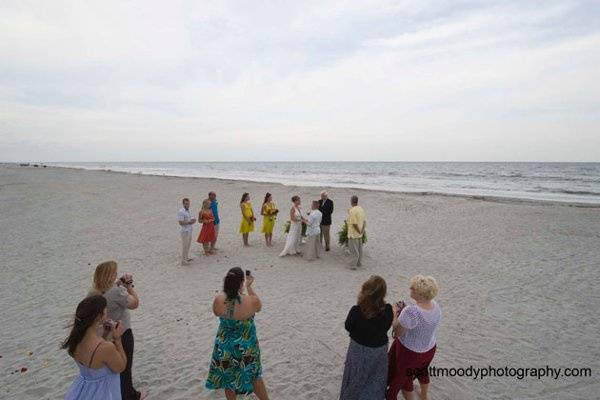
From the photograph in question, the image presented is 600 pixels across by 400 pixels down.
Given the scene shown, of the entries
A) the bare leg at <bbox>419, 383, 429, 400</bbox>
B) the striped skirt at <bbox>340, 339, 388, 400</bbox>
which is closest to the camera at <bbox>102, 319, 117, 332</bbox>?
the striped skirt at <bbox>340, 339, 388, 400</bbox>

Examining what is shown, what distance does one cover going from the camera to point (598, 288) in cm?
827

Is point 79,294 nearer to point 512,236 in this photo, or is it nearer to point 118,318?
point 118,318

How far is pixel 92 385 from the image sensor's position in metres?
2.81

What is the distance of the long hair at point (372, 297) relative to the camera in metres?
3.27

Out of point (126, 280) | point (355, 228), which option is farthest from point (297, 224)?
point (126, 280)

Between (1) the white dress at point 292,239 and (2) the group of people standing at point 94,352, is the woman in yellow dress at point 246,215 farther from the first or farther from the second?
(2) the group of people standing at point 94,352

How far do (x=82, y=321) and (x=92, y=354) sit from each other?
27 cm

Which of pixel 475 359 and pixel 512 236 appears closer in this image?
pixel 475 359

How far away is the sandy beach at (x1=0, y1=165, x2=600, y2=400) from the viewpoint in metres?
4.72

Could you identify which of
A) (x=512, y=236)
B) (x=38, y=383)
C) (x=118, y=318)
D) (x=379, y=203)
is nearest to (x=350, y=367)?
(x=118, y=318)

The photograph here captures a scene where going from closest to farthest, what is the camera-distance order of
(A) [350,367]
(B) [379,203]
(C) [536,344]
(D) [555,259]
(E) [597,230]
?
(A) [350,367] < (C) [536,344] < (D) [555,259] < (E) [597,230] < (B) [379,203]

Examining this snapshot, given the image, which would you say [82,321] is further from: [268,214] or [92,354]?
[268,214]

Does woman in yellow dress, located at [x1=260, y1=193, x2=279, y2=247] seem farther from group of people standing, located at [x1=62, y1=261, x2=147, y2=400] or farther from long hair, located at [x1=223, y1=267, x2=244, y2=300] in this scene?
group of people standing, located at [x1=62, y1=261, x2=147, y2=400]

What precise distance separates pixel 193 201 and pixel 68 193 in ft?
28.0
